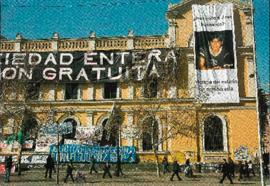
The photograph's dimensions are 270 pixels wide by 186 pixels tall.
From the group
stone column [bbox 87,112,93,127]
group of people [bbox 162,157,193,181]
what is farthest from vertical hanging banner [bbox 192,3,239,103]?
stone column [bbox 87,112,93,127]

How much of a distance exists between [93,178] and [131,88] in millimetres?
13409

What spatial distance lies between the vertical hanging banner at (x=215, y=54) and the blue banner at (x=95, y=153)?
8109 mm

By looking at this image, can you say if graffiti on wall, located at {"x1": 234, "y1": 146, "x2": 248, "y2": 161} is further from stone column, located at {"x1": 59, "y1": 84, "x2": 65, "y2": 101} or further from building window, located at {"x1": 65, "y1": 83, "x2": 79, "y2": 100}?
stone column, located at {"x1": 59, "y1": 84, "x2": 65, "y2": 101}

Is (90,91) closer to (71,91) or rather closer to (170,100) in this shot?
(71,91)

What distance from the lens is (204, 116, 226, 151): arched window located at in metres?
40.8

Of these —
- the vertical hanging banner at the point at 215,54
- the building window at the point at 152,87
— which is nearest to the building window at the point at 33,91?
the building window at the point at 152,87

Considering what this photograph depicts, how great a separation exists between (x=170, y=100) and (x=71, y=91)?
9.72 meters

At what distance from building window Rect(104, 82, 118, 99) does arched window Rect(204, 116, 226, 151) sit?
29.5ft

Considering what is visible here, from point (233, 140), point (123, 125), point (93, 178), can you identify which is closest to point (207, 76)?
point (233, 140)

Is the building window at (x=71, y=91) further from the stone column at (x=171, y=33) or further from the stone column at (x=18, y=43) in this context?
the stone column at (x=171, y=33)

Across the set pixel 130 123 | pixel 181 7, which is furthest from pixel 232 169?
pixel 181 7

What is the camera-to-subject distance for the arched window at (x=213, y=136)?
134 feet

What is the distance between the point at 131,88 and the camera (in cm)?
4247

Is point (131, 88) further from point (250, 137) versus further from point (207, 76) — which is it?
point (250, 137)
